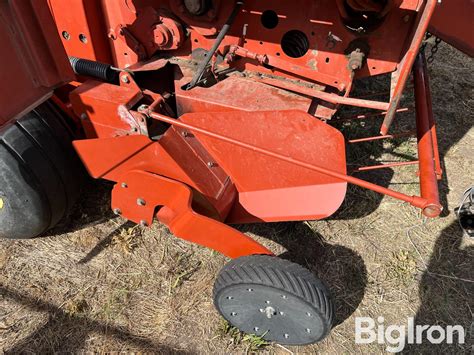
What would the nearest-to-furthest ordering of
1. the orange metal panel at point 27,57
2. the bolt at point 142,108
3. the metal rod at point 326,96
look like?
the orange metal panel at point 27,57 < the metal rod at point 326,96 < the bolt at point 142,108

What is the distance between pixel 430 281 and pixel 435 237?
41cm

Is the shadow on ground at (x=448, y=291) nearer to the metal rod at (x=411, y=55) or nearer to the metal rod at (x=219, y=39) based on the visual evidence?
the metal rod at (x=411, y=55)

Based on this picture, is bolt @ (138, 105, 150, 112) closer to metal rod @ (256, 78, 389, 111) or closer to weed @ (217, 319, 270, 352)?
metal rod @ (256, 78, 389, 111)

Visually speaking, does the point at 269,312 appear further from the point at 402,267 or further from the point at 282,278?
the point at 402,267

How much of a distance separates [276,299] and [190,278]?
2.51ft

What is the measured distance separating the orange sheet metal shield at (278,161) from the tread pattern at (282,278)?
413mm

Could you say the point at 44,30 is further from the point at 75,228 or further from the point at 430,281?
the point at 430,281

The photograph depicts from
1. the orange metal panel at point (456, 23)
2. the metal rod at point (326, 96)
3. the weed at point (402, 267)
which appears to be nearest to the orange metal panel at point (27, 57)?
the metal rod at point (326, 96)

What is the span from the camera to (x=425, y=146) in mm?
2299

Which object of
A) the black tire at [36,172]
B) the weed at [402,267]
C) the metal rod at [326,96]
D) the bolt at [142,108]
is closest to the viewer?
the metal rod at [326,96]

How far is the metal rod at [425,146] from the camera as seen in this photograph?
5.94 feet

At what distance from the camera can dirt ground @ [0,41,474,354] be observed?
2336mm

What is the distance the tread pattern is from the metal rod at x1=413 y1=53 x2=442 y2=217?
62 cm

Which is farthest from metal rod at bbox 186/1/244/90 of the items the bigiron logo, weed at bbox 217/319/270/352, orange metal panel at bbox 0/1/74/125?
the bigiron logo
